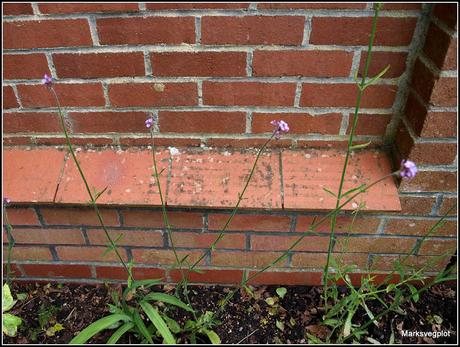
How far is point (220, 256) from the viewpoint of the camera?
1591 millimetres

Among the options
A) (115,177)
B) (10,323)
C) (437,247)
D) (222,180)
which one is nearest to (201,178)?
(222,180)

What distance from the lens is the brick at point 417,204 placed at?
1396 mm

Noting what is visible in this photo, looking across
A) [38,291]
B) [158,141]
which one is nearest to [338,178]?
[158,141]

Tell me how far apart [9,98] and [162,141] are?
525 millimetres

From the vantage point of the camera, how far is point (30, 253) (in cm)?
162

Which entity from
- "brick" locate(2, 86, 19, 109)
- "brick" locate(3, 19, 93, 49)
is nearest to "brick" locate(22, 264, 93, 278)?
"brick" locate(2, 86, 19, 109)

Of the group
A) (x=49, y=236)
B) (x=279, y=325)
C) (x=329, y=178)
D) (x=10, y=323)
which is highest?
(x=329, y=178)

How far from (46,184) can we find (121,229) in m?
0.31

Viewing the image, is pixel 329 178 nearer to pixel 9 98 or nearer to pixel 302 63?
pixel 302 63

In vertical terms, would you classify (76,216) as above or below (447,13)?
below

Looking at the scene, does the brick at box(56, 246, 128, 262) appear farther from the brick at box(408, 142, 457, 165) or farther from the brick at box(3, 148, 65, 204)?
the brick at box(408, 142, 457, 165)

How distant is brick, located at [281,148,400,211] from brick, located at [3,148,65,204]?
2.61 feet

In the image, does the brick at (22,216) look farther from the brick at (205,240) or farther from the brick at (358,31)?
the brick at (358,31)

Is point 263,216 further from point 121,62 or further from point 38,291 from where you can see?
point 38,291
